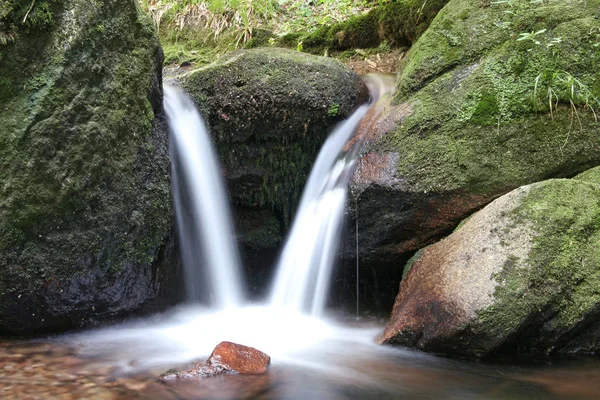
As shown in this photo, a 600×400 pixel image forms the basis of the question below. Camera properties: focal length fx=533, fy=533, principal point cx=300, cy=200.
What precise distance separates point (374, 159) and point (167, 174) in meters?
1.59

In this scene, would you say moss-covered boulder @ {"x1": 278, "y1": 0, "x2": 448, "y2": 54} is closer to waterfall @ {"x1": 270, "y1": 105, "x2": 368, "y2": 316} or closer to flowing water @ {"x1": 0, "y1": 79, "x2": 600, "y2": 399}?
flowing water @ {"x1": 0, "y1": 79, "x2": 600, "y2": 399}

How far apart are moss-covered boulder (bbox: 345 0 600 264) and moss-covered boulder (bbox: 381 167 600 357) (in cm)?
57

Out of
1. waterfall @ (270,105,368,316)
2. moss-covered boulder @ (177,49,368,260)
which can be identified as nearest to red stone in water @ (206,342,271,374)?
waterfall @ (270,105,368,316)

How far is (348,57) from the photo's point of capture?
623cm

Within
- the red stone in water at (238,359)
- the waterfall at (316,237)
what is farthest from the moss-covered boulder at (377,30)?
the red stone in water at (238,359)

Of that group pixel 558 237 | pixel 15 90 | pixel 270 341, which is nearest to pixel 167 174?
pixel 15 90

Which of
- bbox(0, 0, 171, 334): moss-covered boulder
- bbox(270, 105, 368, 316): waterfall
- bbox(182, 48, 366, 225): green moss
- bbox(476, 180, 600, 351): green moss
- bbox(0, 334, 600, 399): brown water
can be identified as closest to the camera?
bbox(0, 334, 600, 399): brown water

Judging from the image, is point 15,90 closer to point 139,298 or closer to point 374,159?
point 139,298

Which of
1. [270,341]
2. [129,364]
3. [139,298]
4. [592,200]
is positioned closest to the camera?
[129,364]

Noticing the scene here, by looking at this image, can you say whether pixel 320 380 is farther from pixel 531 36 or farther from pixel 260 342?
pixel 531 36

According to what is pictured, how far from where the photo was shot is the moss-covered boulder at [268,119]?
4.55 m

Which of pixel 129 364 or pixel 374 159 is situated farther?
pixel 374 159

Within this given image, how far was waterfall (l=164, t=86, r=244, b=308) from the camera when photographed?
4273 millimetres

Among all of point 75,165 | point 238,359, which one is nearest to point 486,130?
point 238,359
